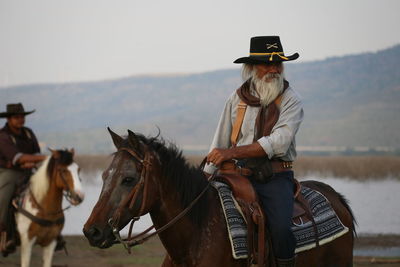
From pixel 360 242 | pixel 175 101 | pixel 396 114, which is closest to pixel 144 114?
pixel 175 101

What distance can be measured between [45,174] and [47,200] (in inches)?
17.5

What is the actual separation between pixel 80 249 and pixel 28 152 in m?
4.56

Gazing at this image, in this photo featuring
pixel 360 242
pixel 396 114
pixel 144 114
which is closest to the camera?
pixel 360 242

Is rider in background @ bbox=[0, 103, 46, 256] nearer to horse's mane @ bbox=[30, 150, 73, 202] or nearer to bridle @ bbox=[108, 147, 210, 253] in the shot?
horse's mane @ bbox=[30, 150, 73, 202]

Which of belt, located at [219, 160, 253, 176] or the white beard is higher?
the white beard

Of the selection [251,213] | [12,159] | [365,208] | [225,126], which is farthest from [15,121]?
[365,208]

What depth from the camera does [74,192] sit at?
11.2 metres

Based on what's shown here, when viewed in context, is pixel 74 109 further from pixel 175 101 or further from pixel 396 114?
pixel 396 114

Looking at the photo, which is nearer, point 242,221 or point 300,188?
point 242,221

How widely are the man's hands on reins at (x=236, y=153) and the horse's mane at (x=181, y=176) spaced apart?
0.21m

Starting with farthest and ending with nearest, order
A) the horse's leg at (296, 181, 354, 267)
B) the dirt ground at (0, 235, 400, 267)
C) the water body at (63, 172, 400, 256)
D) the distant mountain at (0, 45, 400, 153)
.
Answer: the distant mountain at (0, 45, 400, 153) < the water body at (63, 172, 400, 256) < the dirt ground at (0, 235, 400, 267) < the horse's leg at (296, 181, 354, 267)

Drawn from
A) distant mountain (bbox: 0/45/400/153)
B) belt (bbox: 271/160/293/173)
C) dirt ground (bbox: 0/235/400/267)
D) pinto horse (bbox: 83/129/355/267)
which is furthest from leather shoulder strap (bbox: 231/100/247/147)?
distant mountain (bbox: 0/45/400/153)

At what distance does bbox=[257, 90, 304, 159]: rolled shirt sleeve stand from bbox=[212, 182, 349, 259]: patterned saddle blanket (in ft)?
1.64

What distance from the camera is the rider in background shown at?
35.9ft
